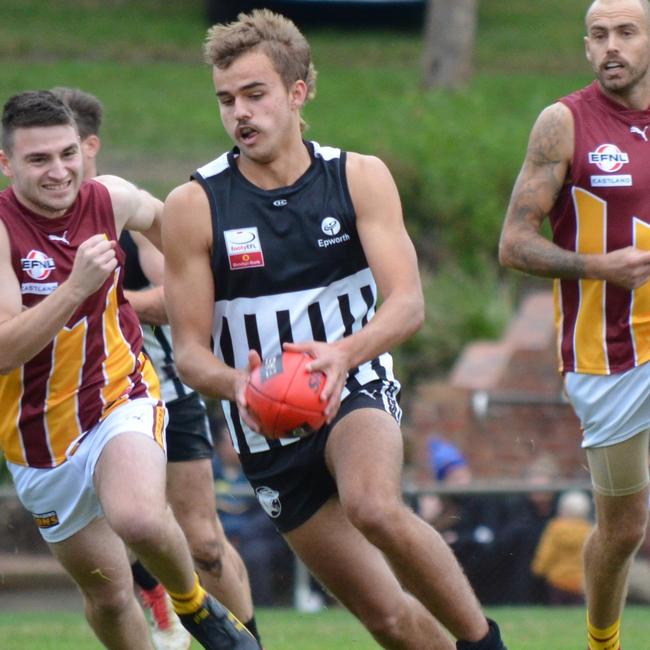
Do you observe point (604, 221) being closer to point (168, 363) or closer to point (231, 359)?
point (231, 359)

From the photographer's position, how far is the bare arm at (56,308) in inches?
219

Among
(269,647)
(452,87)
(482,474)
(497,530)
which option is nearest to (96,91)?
(452,87)

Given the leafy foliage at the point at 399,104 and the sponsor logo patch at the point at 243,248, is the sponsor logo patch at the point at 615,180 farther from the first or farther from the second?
the leafy foliage at the point at 399,104

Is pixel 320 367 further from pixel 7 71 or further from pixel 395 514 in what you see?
pixel 7 71

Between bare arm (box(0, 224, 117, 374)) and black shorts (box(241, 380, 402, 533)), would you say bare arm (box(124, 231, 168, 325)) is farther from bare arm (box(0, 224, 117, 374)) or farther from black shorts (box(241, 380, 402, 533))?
black shorts (box(241, 380, 402, 533))

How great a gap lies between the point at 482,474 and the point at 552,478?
1293 mm

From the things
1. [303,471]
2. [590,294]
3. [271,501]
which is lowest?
[271,501]

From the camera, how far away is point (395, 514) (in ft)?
17.3

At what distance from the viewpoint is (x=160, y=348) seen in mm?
7586

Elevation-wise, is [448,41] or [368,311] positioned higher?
[368,311]

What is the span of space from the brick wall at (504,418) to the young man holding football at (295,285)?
30.3 ft

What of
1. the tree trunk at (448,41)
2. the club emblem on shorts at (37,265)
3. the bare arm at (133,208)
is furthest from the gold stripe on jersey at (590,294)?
the tree trunk at (448,41)

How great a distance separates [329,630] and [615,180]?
4.61m

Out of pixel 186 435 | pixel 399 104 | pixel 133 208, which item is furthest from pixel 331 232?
pixel 399 104
